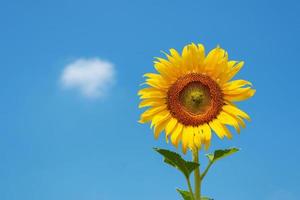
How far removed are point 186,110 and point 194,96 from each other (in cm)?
28

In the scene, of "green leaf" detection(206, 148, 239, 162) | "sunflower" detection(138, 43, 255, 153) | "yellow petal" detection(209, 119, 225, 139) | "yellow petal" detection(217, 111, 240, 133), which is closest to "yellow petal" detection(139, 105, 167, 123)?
"sunflower" detection(138, 43, 255, 153)

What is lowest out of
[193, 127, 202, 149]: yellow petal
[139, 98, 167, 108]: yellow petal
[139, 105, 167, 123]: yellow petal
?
[193, 127, 202, 149]: yellow petal

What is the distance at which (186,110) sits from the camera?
855 centimetres

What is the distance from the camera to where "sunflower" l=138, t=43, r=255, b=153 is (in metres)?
8.12

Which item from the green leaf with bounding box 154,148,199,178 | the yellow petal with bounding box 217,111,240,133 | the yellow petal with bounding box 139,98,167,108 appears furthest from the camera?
the yellow petal with bounding box 139,98,167,108

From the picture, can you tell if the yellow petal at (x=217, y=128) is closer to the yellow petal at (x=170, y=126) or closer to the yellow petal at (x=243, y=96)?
the yellow petal at (x=243, y=96)

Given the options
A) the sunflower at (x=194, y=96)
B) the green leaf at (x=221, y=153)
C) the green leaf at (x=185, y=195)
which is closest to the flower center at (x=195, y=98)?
the sunflower at (x=194, y=96)

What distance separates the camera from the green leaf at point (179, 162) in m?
7.67

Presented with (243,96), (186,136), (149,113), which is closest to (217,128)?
(186,136)

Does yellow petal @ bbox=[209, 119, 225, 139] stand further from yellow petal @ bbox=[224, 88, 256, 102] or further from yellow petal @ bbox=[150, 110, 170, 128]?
yellow petal @ bbox=[150, 110, 170, 128]

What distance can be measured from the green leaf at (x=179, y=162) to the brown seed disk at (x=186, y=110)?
0.73m

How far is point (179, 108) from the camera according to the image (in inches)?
335

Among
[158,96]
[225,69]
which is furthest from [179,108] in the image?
[225,69]

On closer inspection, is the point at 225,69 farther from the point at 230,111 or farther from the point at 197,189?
the point at 197,189
